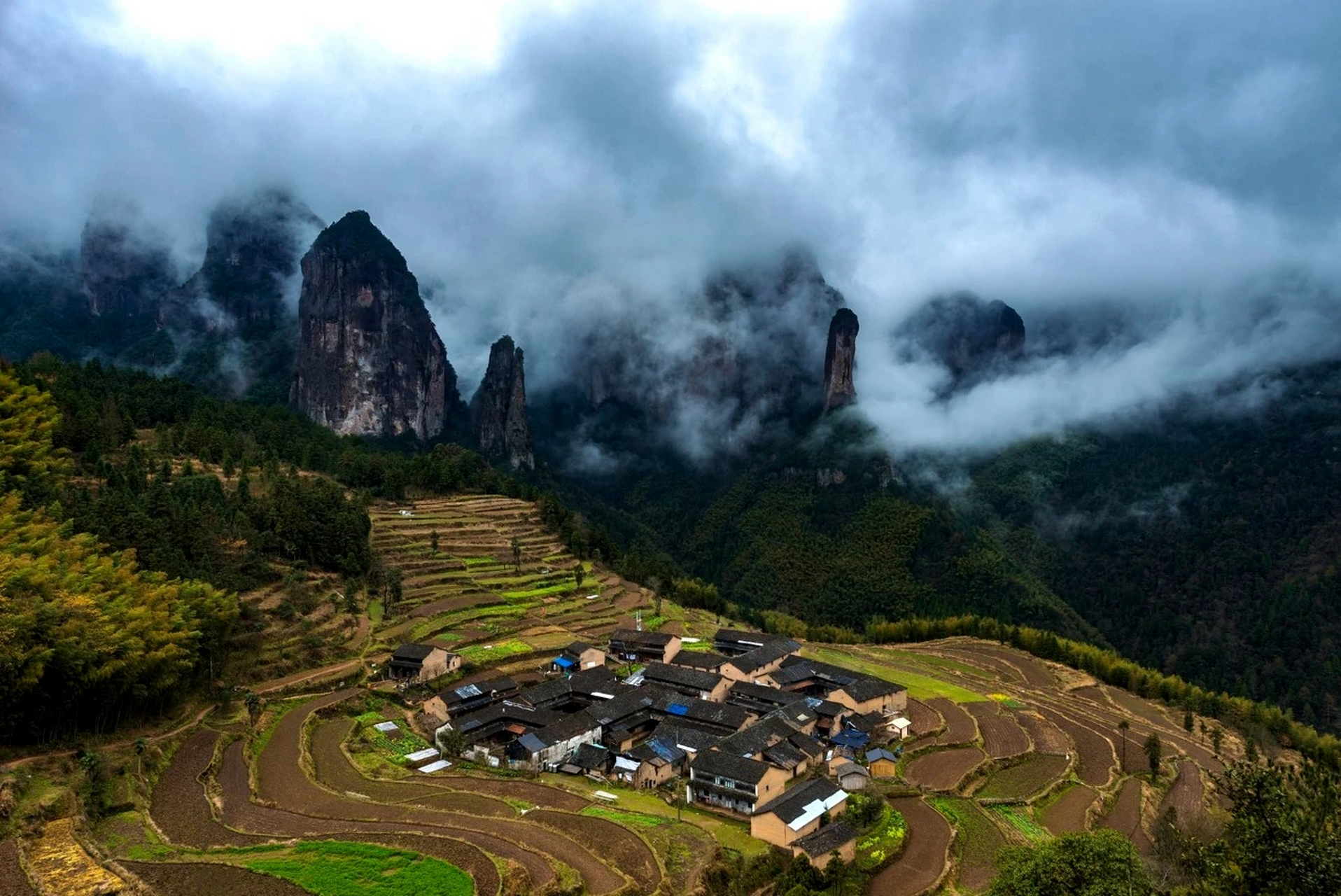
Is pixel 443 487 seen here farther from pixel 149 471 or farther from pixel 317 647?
pixel 317 647

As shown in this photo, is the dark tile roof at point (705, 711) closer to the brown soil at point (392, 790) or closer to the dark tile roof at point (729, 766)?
the dark tile roof at point (729, 766)

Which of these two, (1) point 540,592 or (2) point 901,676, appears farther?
(1) point 540,592

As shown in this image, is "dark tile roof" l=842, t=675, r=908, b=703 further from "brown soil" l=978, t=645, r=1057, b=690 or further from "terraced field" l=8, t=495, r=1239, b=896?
"brown soil" l=978, t=645, r=1057, b=690

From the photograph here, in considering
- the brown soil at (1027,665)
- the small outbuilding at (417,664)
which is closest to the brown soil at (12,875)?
the small outbuilding at (417,664)

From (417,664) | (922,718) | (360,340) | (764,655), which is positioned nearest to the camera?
(417,664)

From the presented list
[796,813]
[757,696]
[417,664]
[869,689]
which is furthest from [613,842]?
[869,689]

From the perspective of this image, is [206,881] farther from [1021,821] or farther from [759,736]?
[1021,821]

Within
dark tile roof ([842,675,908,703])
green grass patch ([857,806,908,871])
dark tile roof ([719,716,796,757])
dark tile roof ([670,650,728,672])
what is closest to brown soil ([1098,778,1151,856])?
green grass patch ([857,806,908,871])
